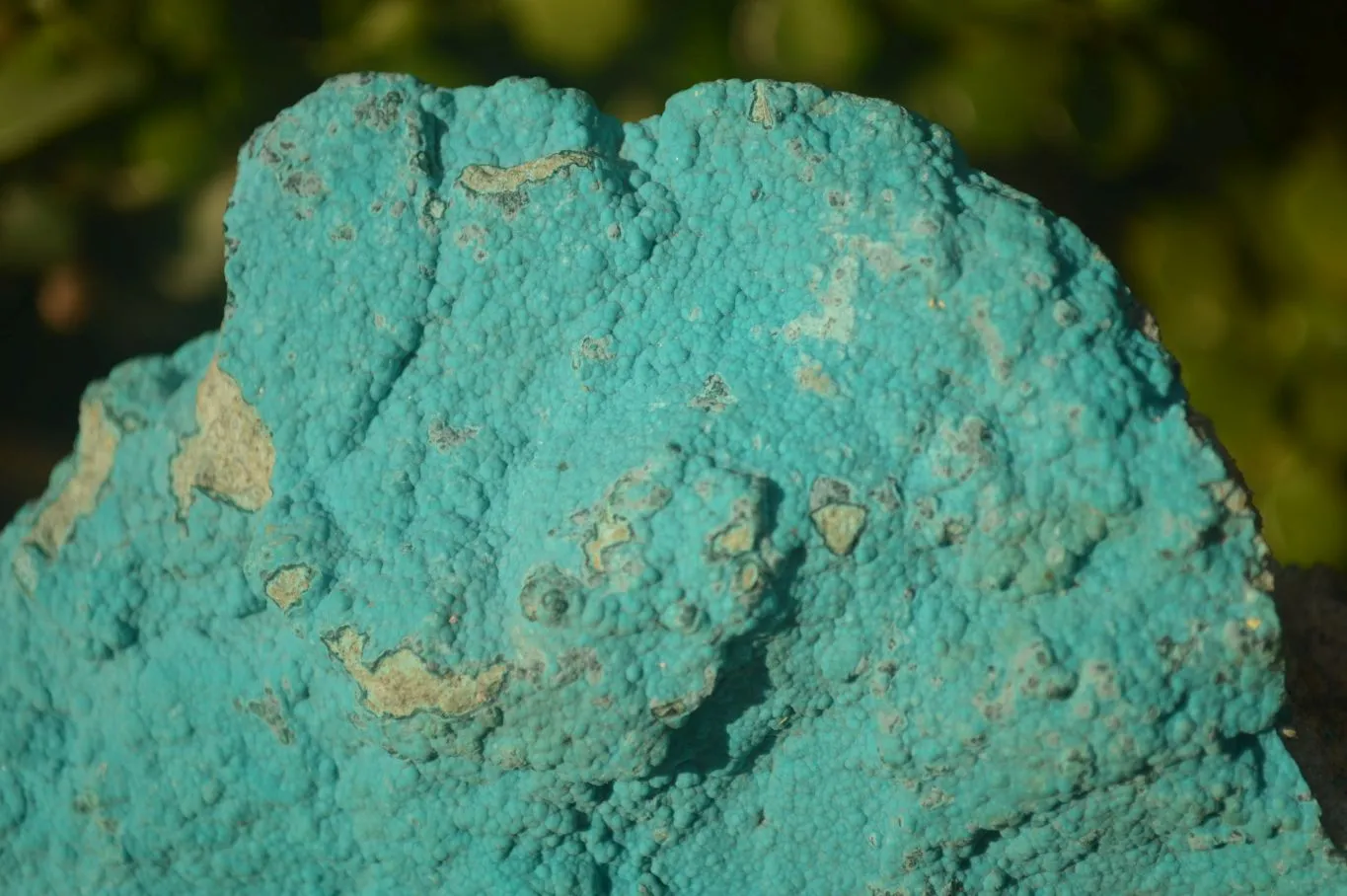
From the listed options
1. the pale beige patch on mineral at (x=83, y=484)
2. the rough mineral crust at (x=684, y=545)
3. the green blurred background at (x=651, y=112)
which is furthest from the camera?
the green blurred background at (x=651, y=112)

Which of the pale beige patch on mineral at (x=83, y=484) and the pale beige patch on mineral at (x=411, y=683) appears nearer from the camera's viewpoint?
the pale beige patch on mineral at (x=411, y=683)

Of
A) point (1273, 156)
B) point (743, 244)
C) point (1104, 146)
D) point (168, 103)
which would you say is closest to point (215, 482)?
point (743, 244)

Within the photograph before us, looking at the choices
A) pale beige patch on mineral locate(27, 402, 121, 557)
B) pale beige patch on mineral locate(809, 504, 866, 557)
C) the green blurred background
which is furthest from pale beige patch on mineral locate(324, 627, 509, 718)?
the green blurred background

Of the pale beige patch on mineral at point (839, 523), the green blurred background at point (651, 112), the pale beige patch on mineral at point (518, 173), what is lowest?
the pale beige patch on mineral at point (839, 523)

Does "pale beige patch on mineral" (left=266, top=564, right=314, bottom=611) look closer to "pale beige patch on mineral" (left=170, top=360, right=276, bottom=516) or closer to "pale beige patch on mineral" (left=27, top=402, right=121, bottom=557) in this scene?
"pale beige patch on mineral" (left=170, top=360, right=276, bottom=516)

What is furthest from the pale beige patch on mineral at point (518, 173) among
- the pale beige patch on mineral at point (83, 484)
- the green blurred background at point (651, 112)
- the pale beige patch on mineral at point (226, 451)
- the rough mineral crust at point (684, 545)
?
the green blurred background at point (651, 112)

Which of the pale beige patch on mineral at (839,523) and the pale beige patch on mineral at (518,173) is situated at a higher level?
the pale beige patch on mineral at (518,173)

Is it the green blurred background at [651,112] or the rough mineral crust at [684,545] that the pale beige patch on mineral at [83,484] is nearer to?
the rough mineral crust at [684,545]

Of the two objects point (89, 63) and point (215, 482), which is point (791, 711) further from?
point (89, 63)
